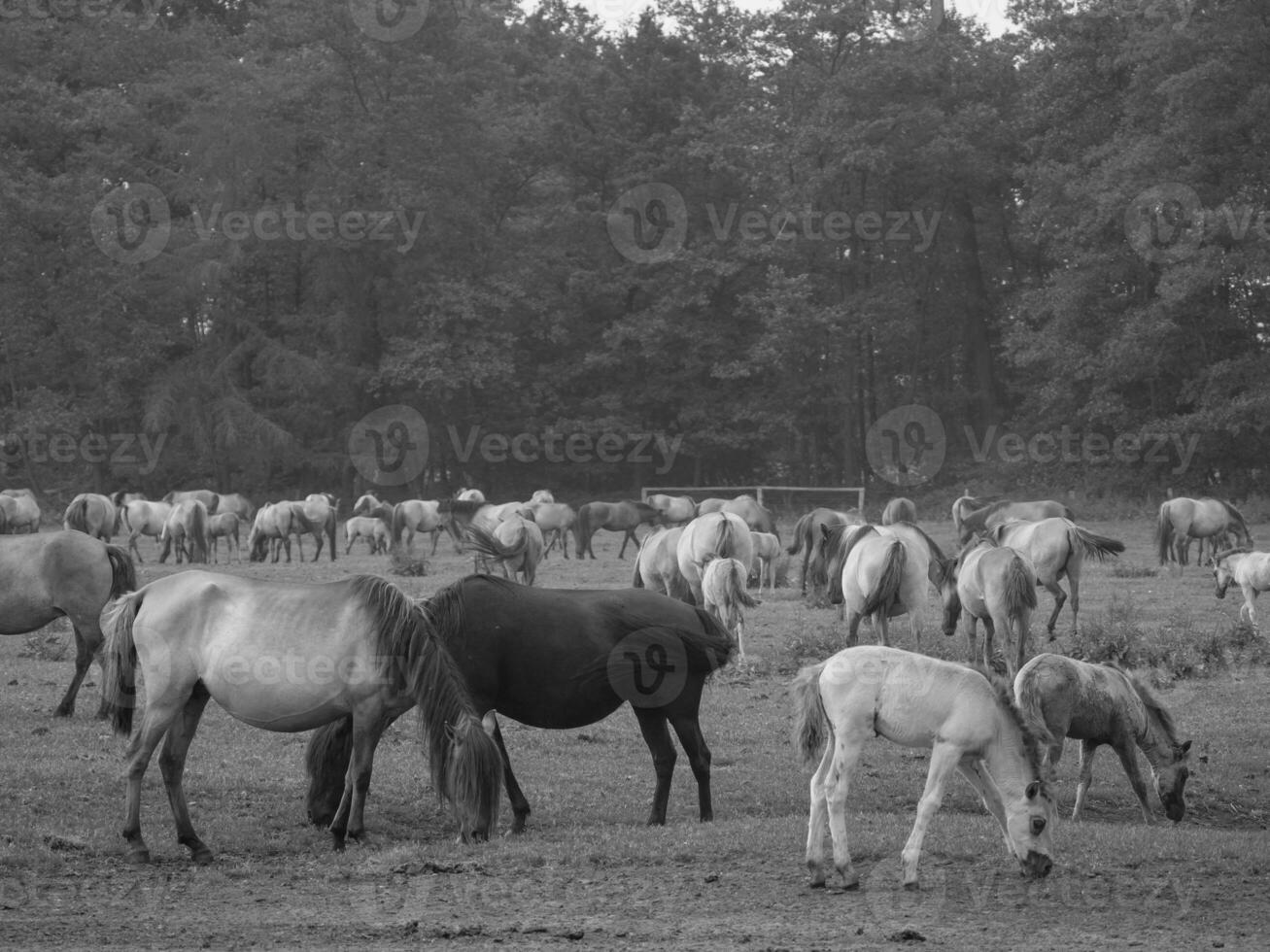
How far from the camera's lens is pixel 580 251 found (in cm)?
5875

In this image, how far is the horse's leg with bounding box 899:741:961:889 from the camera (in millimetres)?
8445

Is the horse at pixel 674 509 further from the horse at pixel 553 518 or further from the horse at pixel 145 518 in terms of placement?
the horse at pixel 145 518

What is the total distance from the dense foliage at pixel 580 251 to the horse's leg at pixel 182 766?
39494 millimetres

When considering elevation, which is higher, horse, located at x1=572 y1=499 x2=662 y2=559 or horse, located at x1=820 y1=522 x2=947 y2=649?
horse, located at x1=820 y1=522 x2=947 y2=649

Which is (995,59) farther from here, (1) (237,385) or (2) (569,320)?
(1) (237,385)

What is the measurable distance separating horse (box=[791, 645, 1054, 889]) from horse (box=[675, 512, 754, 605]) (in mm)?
12158

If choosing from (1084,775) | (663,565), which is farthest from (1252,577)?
(1084,775)

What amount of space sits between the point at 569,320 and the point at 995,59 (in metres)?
18.2

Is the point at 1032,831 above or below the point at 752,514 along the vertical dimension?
below

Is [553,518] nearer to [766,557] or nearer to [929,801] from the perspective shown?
[766,557]

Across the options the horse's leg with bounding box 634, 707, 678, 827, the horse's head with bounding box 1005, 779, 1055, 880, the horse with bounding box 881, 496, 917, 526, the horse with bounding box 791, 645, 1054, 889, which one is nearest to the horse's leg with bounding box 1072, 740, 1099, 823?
the horse with bounding box 791, 645, 1054, 889

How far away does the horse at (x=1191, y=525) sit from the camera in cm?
3009

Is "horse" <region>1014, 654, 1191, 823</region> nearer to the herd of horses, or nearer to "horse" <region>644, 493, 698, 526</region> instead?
the herd of horses

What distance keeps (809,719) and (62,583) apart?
8.23 metres
